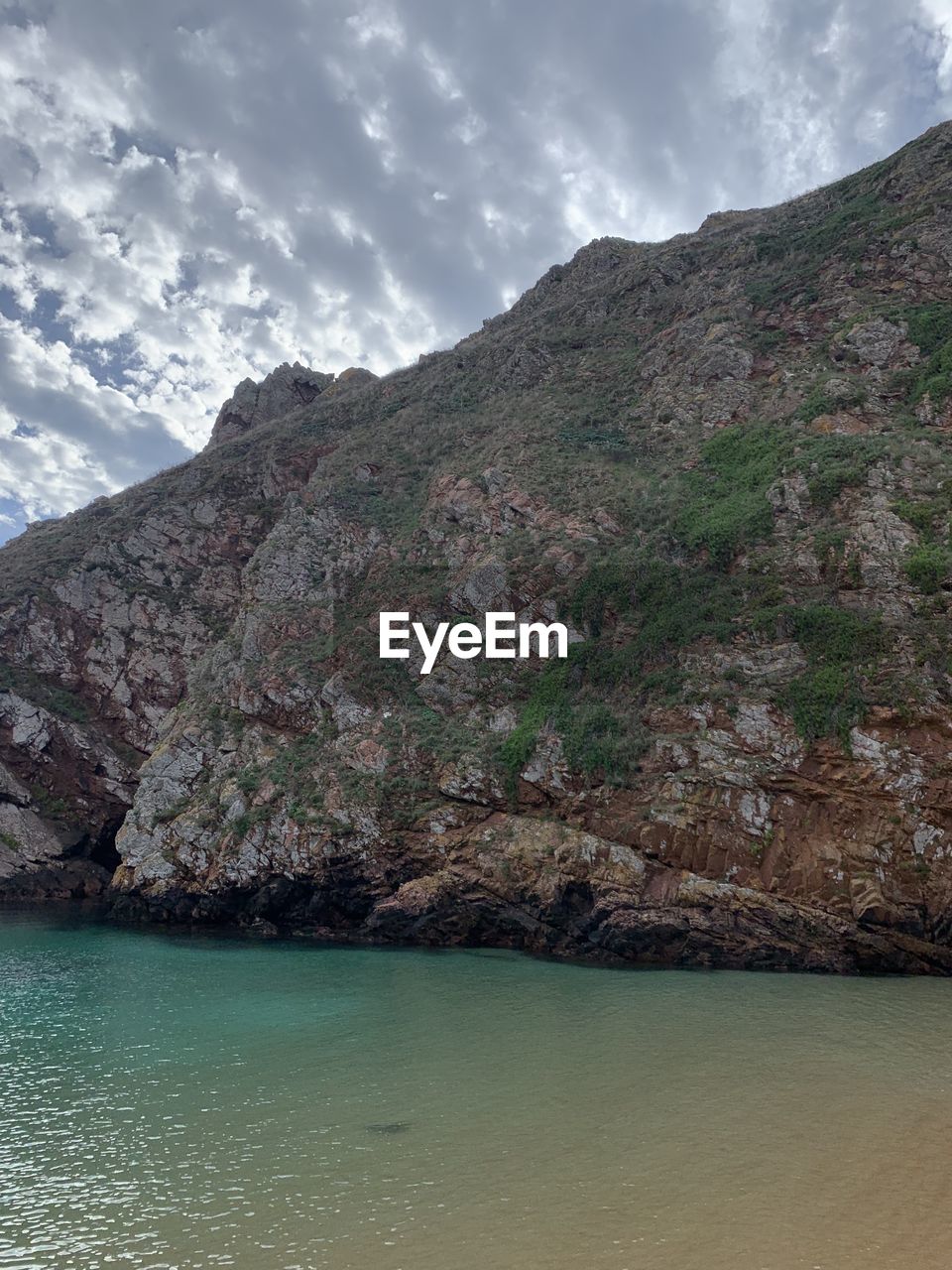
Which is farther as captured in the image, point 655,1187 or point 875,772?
point 875,772

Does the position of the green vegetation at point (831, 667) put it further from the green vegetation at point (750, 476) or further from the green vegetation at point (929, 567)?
the green vegetation at point (750, 476)

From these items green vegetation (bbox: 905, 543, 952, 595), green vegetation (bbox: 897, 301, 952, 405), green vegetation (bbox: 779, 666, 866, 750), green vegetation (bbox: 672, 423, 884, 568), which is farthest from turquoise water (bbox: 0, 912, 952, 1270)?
green vegetation (bbox: 897, 301, 952, 405)

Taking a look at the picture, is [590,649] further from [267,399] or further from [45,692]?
[267,399]

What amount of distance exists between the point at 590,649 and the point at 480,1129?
21.2 meters

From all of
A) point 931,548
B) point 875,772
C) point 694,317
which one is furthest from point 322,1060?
point 694,317

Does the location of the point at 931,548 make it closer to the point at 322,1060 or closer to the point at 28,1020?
the point at 322,1060

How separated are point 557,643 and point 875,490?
1315cm

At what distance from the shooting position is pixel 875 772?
20.7 metres

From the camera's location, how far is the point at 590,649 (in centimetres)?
2928

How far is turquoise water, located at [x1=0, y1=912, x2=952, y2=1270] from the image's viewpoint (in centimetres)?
677

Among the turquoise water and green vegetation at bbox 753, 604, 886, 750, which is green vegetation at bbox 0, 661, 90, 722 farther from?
green vegetation at bbox 753, 604, 886, 750

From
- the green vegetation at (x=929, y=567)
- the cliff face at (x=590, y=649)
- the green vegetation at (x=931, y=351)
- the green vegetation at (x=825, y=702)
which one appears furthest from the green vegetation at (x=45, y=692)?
the green vegetation at (x=931, y=351)

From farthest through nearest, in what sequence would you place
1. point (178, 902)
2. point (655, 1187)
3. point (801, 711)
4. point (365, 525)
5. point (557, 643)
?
1. point (365, 525)
2. point (557, 643)
3. point (178, 902)
4. point (801, 711)
5. point (655, 1187)

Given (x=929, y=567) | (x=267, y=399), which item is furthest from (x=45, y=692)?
(x=929, y=567)
